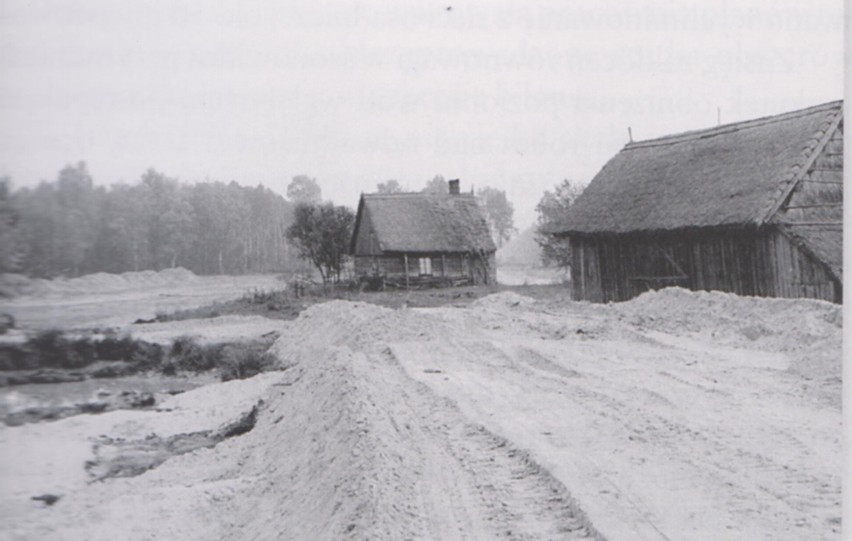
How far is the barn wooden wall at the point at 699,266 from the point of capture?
13.2 metres

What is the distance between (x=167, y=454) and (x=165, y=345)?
18.8 feet

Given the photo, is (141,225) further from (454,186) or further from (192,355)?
(454,186)

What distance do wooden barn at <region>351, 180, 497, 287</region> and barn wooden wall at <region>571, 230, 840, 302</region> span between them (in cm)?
837

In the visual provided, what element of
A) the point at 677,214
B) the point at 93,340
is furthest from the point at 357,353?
the point at 677,214

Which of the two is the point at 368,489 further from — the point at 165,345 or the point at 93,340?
the point at 165,345

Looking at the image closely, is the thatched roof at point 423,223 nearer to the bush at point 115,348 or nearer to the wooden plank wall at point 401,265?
the wooden plank wall at point 401,265

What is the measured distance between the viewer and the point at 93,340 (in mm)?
7234

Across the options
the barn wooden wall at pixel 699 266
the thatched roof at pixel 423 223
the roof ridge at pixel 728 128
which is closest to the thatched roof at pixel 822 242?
the barn wooden wall at pixel 699 266

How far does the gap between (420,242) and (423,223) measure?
1472mm

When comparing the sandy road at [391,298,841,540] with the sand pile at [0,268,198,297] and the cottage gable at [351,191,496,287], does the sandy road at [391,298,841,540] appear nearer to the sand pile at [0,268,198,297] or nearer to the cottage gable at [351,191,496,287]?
the sand pile at [0,268,198,297]

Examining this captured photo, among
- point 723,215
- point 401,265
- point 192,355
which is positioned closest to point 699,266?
point 723,215

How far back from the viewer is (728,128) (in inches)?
696

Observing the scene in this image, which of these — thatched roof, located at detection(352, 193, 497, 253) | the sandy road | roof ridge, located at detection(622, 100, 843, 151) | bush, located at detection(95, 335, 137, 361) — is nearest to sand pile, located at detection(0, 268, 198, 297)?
bush, located at detection(95, 335, 137, 361)

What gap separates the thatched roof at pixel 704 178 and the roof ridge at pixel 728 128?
29 mm
